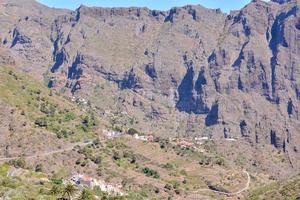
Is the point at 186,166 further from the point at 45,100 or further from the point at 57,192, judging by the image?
the point at 57,192

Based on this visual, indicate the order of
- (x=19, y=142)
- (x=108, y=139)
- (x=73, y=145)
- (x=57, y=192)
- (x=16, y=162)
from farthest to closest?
(x=108, y=139) → (x=73, y=145) → (x=19, y=142) → (x=16, y=162) → (x=57, y=192)

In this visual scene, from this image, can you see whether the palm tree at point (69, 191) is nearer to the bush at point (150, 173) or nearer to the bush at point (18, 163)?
the bush at point (18, 163)

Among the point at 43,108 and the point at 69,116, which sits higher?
the point at 43,108

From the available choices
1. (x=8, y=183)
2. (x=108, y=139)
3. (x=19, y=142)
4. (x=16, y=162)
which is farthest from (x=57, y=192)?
(x=108, y=139)

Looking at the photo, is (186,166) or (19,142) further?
(186,166)

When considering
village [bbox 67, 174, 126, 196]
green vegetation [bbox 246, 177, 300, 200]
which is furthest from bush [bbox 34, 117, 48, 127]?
green vegetation [bbox 246, 177, 300, 200]

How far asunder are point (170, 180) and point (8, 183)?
223 ft

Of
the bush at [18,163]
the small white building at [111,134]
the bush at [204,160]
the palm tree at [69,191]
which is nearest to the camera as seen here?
the palm tree at [69,191]

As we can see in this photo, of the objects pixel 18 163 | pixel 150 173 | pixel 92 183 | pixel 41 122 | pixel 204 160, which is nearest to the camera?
pixel 18 163

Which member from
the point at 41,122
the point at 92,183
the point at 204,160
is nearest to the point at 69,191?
the point at 92,183

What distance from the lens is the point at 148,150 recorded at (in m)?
172

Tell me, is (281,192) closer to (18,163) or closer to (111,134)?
(18,163)

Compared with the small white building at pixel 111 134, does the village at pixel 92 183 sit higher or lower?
lower

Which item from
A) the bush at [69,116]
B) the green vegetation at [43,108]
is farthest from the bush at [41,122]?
the bush at [69,116]
